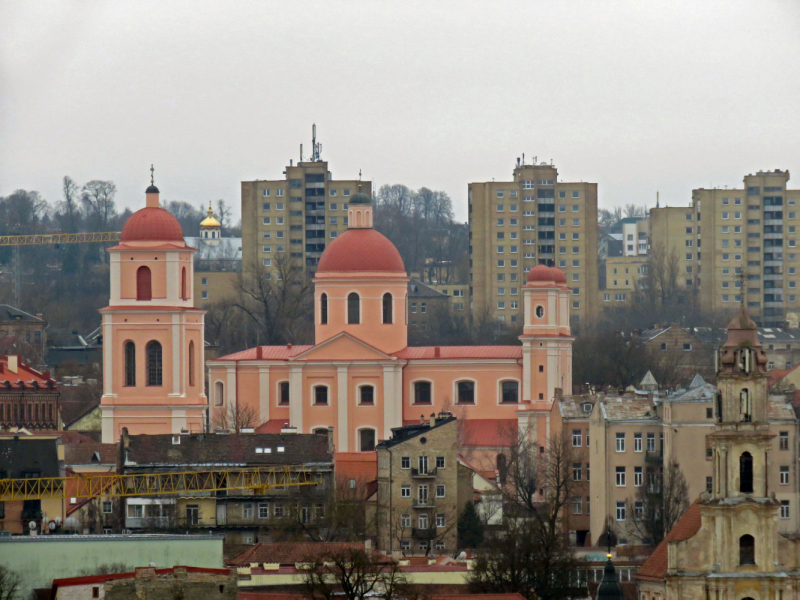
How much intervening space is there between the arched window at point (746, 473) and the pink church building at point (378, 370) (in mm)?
27997

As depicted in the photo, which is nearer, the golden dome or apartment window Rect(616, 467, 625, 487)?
apartment window Rect(616, 467, 625, 487)

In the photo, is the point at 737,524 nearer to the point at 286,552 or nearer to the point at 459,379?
the point at 286,552

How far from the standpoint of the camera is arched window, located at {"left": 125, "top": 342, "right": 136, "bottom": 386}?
77.1 meters

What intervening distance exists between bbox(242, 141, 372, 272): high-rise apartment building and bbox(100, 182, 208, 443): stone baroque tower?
1875 inches

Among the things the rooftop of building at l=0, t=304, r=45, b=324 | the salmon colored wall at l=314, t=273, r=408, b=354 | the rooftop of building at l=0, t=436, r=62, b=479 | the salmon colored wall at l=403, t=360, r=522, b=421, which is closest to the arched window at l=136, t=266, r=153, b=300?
the salmon colored wall at l=314, t=273, r=408, b=354

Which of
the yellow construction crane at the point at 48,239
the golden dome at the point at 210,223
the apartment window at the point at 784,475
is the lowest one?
the apartment window at the point at 784,475

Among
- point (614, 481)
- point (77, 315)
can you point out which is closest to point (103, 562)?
point (614, 481)

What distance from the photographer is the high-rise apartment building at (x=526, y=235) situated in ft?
404

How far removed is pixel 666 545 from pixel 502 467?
75.1 feet

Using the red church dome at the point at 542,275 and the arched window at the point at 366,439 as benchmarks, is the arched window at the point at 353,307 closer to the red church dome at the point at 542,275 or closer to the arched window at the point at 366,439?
the arched window at the point at 366,439

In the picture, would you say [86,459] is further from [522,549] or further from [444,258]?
[444,258]

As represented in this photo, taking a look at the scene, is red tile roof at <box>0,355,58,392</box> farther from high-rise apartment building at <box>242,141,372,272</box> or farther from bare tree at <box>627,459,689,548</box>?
high-rise apartment building at <box>242,141,372,272</box>

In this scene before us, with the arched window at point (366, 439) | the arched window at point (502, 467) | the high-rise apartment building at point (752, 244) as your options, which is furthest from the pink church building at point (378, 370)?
the high-rise apartment building at point (752, 244)

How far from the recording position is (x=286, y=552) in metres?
54.0
